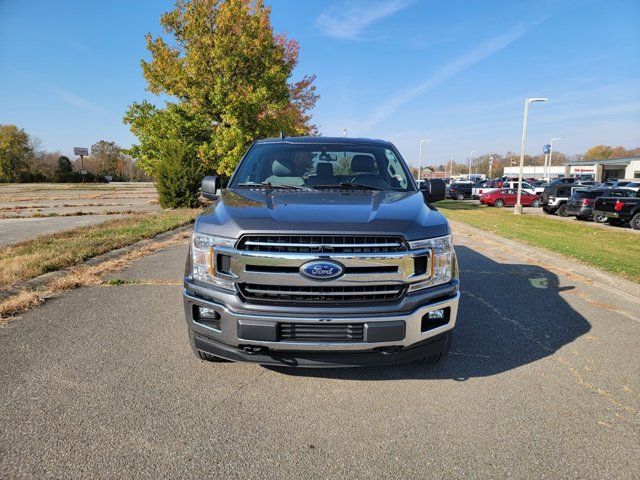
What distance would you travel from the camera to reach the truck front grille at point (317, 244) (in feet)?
8.50

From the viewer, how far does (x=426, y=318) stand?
275 cm

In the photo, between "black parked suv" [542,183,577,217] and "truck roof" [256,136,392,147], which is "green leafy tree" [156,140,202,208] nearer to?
"truck roof" [256,136,392,147]

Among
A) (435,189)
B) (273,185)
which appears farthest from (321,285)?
(435,189)

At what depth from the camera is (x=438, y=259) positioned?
9.19ft

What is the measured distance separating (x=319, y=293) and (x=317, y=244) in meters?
0.31

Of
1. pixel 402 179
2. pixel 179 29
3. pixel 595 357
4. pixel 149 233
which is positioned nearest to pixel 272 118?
pixel 179 29

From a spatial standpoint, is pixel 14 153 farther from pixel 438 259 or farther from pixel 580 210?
pixel 438 259

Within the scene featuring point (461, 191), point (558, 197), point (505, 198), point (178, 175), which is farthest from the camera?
point (461, 191)

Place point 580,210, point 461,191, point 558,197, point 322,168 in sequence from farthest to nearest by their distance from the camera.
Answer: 1. point 461,191
2. point 558,197
3. point 580,210
4. point 322,168

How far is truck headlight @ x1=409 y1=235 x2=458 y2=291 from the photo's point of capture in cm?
273

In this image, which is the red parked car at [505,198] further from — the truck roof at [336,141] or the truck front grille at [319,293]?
the truck front grille at [319,293]

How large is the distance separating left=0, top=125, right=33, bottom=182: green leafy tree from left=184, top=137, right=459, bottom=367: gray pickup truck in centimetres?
8443

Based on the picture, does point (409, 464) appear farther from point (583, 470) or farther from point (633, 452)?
point (633, 452)

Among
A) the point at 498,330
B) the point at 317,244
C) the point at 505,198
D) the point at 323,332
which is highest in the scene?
the point at 317,244
